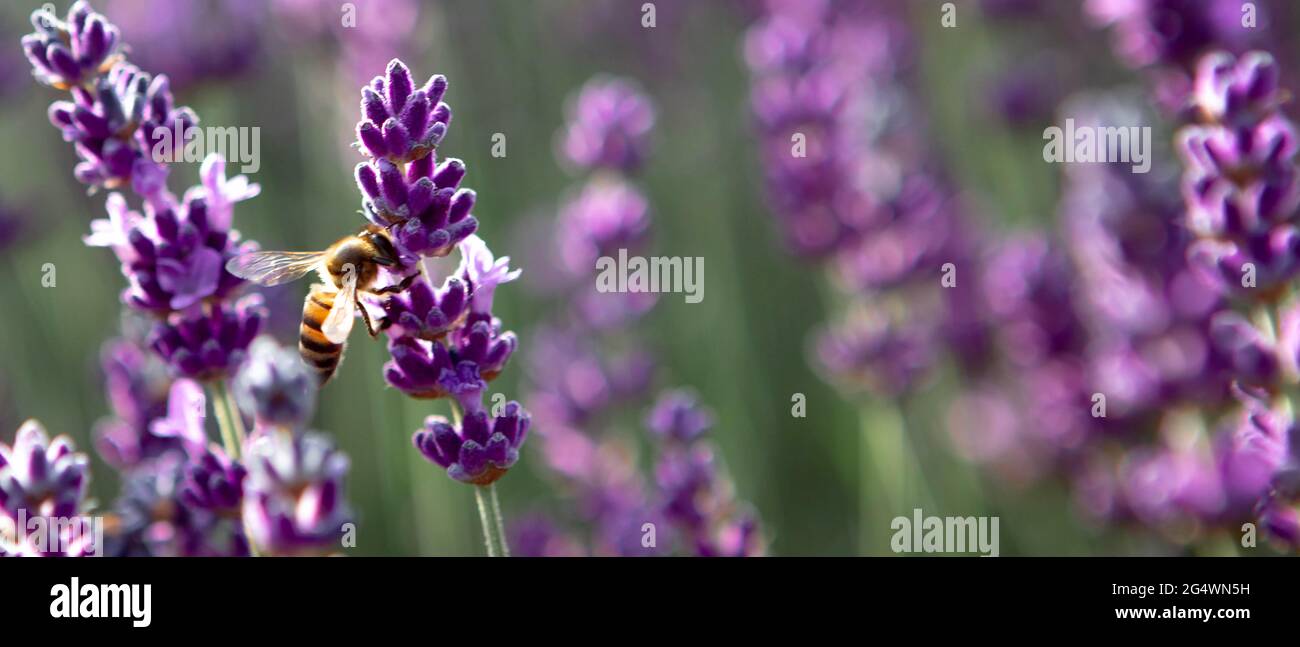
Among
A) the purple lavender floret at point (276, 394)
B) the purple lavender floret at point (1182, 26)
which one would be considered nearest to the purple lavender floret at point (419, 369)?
the purple lavender floret at point (276, 394)

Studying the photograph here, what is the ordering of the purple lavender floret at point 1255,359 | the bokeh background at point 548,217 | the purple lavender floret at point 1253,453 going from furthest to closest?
1. the bokeh background at point 548,217
2. the purple lavender floret at point 1255,359
3. the purple lavender floret at point 1253,453

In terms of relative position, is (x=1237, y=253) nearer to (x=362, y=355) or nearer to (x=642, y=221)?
(x=642, y=221)

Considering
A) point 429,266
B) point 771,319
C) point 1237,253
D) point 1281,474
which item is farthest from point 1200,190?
point 771,319

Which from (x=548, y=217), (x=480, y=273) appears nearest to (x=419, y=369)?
(x=480, y=273)

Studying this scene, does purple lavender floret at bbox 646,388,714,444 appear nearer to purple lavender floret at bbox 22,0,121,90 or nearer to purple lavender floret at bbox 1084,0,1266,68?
purple lavender floret at bbox 22,0,121,90

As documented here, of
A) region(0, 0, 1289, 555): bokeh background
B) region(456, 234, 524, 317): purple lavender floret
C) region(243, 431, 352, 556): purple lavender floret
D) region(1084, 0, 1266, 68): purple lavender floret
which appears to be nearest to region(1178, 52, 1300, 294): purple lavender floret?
region(1084, 0, 1266, 68): purple lavender floret

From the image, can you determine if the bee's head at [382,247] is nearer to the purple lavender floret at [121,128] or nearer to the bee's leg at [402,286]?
the bee's leg at [402,286]
